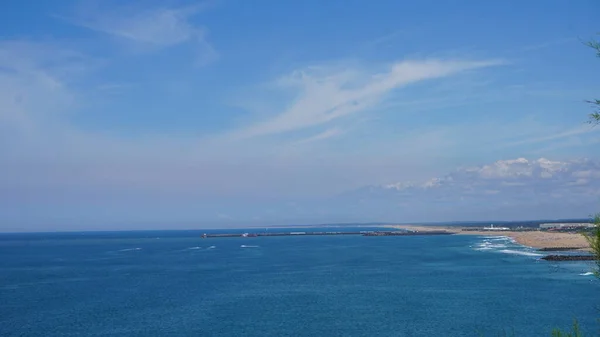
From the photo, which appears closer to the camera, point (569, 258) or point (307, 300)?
point (307, 300)

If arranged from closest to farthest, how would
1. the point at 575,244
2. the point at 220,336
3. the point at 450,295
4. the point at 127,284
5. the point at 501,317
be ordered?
the point at 220,336
the point at 501,317
the point at 450,295
the point at 127,284
the point at 575,244

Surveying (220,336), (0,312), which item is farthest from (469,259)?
(0,312)

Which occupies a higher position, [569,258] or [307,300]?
[569,258]

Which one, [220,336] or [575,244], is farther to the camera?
[575,244]

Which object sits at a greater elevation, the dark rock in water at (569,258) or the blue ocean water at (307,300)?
the dark rock in water at (569,258)

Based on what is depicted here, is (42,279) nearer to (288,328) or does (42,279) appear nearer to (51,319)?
(51,319)

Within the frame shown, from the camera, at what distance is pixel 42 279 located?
69062 mm

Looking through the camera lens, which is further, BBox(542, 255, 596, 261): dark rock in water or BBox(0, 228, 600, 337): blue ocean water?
BBox(542, 255, 596, 261): dark rock in water

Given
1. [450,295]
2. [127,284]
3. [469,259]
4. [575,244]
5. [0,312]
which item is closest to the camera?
[0,312]

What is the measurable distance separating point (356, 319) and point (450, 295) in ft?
45.1

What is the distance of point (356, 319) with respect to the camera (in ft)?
130

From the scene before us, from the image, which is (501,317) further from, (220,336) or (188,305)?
(188,305)

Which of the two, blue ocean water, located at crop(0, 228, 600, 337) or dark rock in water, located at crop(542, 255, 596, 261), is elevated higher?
dark rock in water, located at crop(542, 255, 596, 261)

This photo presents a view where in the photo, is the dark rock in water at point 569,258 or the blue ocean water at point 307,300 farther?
the dark rock in water at point 569,258
